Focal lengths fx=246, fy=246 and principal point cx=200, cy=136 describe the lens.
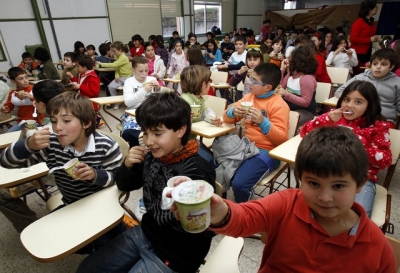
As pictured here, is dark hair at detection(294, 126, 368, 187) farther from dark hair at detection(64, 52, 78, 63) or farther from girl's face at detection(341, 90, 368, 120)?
dark hair at detection(64, 52, 78, 63)

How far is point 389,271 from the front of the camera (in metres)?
0.89

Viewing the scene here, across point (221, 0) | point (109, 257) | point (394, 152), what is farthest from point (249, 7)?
point (109, 257)

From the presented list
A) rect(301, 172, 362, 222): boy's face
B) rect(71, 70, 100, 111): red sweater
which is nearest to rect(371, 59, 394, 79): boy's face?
rect(301, 172, 362, 222): boy's face

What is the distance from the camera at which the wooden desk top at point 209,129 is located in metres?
2.20

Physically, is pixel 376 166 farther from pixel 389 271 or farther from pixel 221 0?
pixel 221 0

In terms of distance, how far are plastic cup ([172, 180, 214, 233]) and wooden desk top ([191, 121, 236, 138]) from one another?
142cm

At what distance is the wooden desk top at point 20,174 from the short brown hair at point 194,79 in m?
1.49

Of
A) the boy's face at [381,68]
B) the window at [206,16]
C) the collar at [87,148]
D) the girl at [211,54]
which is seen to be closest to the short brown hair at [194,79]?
the collar at [87,148]

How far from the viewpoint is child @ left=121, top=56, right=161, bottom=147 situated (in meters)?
2.99

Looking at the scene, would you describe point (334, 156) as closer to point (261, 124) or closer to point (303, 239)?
point (303, 239)

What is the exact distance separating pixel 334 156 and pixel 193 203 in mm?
540

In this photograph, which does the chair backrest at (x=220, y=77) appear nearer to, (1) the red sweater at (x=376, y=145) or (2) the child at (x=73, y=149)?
(1) the red sweater at (x=376, y=145)

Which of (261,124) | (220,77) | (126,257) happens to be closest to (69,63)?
(220,77)

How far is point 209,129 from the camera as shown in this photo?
2.31 metres
